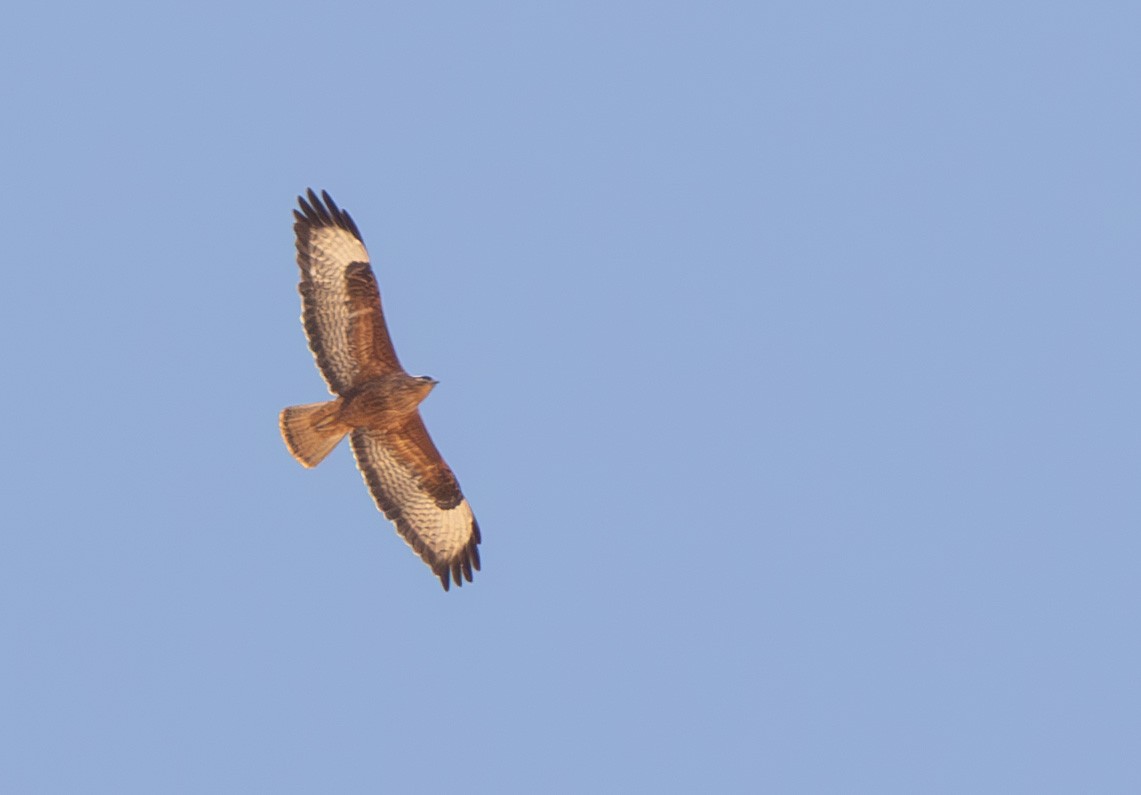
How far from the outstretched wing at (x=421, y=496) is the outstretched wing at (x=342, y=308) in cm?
79

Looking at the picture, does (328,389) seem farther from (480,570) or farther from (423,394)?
(480,570)

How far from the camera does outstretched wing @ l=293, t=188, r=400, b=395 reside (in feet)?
50.9

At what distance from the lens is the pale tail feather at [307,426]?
1555cm

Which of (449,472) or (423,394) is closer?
(423,394)

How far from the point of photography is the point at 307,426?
51.2 ft

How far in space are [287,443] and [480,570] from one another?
2.45 m

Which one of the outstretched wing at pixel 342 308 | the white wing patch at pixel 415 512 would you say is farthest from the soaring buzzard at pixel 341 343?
the white wing patch at pixel 415 512

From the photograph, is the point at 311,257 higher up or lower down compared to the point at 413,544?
higher up

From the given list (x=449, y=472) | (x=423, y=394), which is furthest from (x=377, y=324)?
(x=449, y=472)

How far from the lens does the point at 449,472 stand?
16656 millimetres

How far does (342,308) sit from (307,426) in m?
1.06

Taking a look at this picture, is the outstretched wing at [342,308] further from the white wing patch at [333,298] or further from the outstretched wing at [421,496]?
the outstretched wing at [421,496]

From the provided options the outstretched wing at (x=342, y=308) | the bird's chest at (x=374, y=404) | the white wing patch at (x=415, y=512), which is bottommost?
the white wing patch at (x=415, y=512)

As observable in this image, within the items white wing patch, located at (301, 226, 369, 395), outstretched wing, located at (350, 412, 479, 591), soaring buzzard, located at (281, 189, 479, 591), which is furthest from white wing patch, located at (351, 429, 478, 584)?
white wing patch, located at (301, 226, 369, 395)
